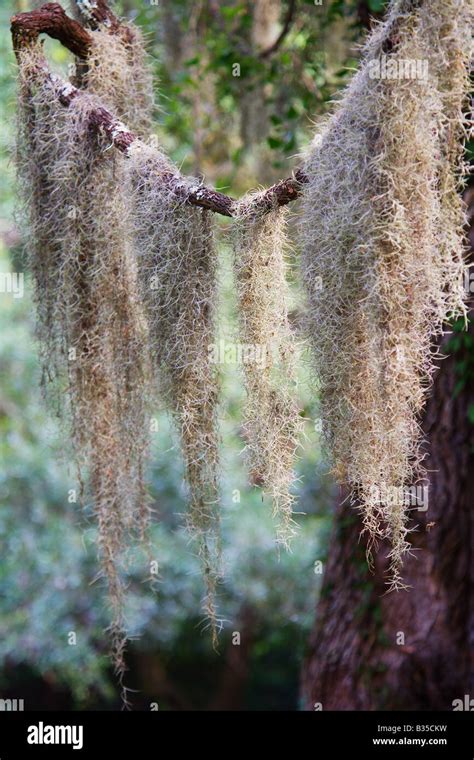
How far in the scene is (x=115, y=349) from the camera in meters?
1.91

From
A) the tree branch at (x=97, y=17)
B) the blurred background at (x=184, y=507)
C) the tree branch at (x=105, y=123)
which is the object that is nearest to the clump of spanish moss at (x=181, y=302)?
the tree branch at (x=105, y=123)

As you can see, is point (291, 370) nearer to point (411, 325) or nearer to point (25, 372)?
point (411, 325)

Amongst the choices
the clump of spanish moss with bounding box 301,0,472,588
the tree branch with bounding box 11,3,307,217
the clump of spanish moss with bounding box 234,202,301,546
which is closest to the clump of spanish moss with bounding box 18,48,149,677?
the tree branch with bounding box 11,3,307,217

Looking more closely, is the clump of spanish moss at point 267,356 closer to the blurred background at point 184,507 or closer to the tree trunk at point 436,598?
the tree trunk at point 436,598

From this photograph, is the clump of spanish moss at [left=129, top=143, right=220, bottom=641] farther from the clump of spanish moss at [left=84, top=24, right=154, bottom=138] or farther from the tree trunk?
the tree trunk

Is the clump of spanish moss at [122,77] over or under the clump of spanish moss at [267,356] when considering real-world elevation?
over

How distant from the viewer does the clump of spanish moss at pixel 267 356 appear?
158 cm

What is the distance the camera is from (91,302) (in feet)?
6.36

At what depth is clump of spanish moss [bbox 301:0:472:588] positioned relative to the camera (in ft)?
4.31

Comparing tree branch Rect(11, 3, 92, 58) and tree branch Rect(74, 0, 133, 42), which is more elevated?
tree branch Rect(74, 0, 133, 42)

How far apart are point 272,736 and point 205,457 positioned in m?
1.06

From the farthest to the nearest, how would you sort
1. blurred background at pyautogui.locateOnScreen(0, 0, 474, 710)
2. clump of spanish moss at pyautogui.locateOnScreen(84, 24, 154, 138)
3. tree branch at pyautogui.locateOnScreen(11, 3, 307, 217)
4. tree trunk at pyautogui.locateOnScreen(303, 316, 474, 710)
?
blurred background at pyautogui.locateOnScreen(0, 0, 474, 710) → tree trunk at pyautogui.locateOnScreen(303, 316, 474, 710) → clump of spanish moss at pyautogui.locateOnScreen(84, 24, 154, 138) → tree branch at pyautogui.locateOnScreen(11, 3, 307, 217)

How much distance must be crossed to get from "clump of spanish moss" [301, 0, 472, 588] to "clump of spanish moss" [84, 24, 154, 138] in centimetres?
73

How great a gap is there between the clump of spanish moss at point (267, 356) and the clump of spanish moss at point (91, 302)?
12.0 inches
